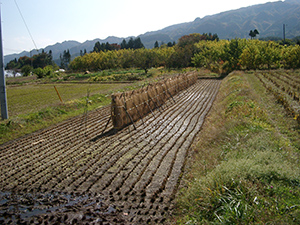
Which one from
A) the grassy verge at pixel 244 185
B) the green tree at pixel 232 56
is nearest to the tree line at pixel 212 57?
the green tree at pixel 232 56

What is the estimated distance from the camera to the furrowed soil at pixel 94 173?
575cm

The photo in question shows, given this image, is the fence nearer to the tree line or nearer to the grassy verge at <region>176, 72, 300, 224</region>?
the grassy verge at <region>176, 72, 300, 224</region>

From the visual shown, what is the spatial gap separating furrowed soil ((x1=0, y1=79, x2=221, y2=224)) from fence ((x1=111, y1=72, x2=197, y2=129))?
644 millimetres

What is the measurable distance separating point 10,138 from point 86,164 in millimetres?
5089

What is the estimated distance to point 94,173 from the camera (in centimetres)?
773

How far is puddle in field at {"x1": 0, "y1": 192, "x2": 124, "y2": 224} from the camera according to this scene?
551 centimetres

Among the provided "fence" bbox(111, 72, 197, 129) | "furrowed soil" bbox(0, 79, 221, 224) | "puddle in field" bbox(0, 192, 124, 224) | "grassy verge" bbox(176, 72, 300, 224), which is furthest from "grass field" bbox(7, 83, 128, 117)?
"grassy verge" bbox(176, 72, 300, 224)

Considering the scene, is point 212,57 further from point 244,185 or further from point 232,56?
point 244,185

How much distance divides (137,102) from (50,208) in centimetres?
858

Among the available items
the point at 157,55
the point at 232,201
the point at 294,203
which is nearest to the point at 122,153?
the point at 232,201

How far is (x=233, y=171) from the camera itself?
5547mm

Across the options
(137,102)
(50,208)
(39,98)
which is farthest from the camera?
(39,98)

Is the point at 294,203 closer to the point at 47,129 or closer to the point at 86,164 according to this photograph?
Result: the point at 86,164

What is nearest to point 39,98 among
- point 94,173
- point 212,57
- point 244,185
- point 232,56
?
point 94,173
